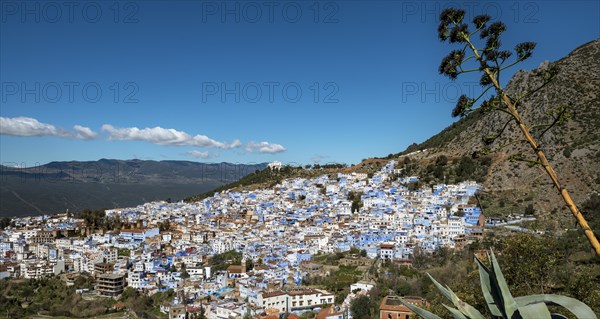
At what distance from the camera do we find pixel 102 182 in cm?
11812

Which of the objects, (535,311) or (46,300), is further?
(46,300)

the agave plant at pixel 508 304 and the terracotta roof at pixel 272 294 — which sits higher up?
the agave plant at pixel 508 304

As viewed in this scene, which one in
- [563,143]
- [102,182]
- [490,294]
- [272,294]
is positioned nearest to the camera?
[490,294]

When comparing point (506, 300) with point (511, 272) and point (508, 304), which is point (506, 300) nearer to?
point (508, 304)

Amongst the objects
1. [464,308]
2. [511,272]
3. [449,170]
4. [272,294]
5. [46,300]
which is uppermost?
[449,170]

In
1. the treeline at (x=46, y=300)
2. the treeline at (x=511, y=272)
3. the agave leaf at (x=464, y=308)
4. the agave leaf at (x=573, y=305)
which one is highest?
the agave leaf at (x=573, y=305)

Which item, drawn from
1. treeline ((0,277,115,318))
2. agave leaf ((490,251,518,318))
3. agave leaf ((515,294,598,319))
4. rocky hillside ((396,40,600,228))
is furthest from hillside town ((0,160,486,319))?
agave leaf ((515,294,598,319))

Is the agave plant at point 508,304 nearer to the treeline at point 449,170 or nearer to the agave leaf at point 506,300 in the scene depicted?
the agave leaf at point 506,300

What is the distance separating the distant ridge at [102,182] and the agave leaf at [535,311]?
78.7m

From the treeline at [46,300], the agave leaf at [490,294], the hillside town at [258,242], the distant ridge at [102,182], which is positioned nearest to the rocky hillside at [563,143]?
the hillside town at [258,242]

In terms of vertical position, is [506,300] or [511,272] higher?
[506,300]

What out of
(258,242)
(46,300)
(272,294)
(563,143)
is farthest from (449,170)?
(46,300)

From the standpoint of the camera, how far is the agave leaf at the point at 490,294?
6.17 ft

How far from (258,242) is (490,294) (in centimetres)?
3351
